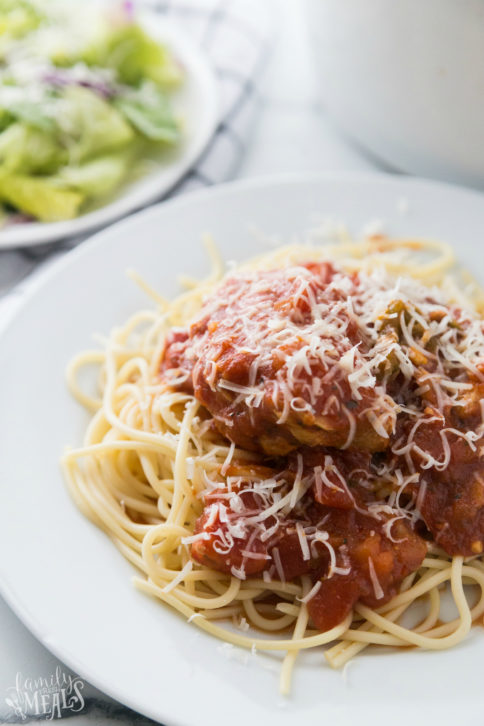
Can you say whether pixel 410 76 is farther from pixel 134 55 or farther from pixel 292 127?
pixel 134 55

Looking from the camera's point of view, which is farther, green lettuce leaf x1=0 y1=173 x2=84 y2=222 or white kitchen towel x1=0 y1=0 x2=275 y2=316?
green lettuce leaf x1=0 y1=173 x2=84 y2=222

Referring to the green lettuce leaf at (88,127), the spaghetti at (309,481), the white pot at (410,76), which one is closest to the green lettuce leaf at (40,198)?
the green lettuce leaf at (88,127)

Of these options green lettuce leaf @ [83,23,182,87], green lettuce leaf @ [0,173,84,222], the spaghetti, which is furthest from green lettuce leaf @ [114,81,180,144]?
the spaghetti

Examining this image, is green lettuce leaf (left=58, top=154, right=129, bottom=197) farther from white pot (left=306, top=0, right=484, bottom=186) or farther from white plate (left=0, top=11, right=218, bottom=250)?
white pot (left=306, top=0, right=484, bottom=186)

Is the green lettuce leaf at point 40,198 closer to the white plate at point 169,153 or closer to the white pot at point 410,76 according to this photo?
the white plate at point 169,153

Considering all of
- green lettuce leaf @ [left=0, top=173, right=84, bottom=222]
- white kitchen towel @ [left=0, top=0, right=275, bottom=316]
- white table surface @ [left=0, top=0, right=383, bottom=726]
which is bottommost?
white table surface @ [left=0, top=0, right=383, bottom=726]

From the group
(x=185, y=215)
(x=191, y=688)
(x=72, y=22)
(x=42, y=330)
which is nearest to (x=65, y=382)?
(x=42, y=330)
